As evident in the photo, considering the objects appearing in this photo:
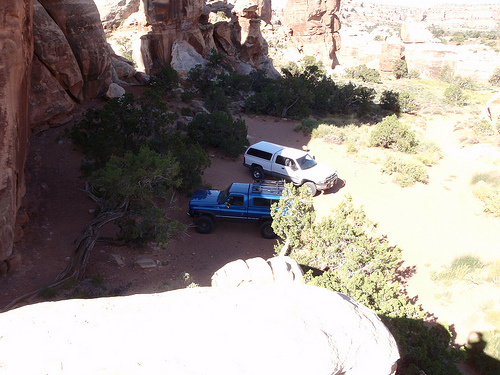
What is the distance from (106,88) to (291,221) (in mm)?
14331

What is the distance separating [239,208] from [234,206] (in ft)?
0.59

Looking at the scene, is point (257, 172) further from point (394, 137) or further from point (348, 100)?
point (348, 100)

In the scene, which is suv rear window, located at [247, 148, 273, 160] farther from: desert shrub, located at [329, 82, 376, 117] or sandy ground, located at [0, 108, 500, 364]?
desert shrub, located at [329, 82, 376, 117]

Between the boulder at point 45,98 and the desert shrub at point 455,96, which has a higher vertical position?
the boulder at point 45,98

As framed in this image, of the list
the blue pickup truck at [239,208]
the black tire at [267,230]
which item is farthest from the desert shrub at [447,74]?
the black tire at [267,230]

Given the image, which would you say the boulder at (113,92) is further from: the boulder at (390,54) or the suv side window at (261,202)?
the boulder at (390,54)

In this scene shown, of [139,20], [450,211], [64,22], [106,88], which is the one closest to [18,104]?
[64,22]

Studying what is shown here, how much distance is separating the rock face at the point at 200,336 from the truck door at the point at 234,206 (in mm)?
7593

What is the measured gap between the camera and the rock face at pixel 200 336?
2.81 metres

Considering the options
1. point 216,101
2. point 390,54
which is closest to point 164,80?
point 216,101

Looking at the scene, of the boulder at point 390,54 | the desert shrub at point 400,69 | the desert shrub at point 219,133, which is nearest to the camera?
the desert shrub at point 219,133

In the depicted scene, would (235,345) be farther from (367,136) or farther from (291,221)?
(367,136)

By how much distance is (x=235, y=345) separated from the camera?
9.75 ft

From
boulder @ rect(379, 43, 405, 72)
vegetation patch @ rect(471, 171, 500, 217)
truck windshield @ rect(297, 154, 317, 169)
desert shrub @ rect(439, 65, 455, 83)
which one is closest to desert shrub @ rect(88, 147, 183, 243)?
truck windshield @ rect(297, 154, 317, 169)
